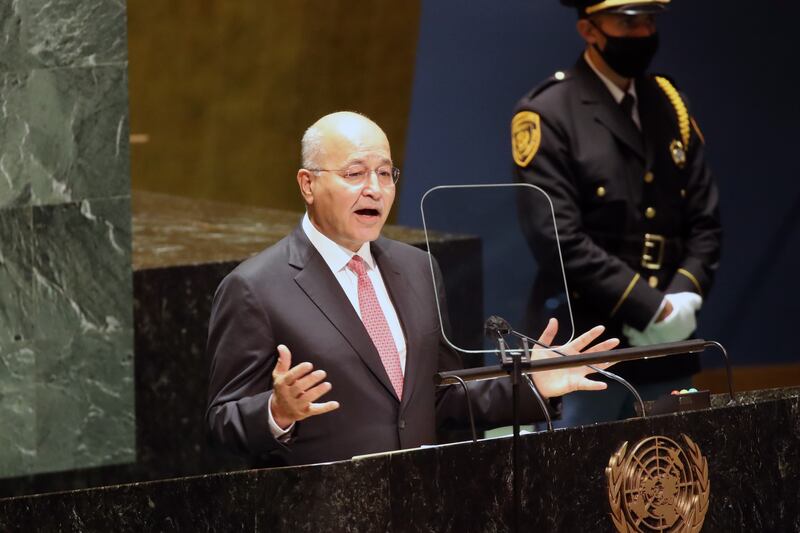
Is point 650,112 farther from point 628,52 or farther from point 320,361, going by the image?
point 320,361

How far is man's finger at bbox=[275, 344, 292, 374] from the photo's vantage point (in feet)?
9.78

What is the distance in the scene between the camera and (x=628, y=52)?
15.5 ft

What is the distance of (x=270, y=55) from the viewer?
639 cm

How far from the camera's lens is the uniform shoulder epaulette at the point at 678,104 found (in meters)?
4.86

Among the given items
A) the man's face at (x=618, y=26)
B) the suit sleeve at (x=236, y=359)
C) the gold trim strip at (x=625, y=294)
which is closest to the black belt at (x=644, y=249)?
the gold trim strip at (x=625, y=294)

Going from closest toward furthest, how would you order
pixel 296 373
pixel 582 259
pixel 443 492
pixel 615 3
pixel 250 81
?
1. pixel 443 492
2. pixel 296 373
3. pixel 582 259
4. pixel 615 3
5. pixel 250 81

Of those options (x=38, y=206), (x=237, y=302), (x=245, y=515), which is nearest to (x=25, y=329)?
(x=38, y=206)

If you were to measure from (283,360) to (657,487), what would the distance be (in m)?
0.72

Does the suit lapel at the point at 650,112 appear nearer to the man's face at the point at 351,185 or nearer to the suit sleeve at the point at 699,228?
the suit sleeve at the point at 699,228

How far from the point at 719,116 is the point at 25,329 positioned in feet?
10.1

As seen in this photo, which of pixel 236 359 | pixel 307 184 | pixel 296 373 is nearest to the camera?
pixel 296 373

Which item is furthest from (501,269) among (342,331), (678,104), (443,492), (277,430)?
(443,492)

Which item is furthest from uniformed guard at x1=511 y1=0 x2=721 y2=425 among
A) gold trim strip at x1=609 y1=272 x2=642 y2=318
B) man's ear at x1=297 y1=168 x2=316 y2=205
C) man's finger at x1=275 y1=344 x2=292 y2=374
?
man's finger at x1=275 y1=344 x2=292 y2=374

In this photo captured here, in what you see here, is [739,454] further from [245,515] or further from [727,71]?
[727,71]
